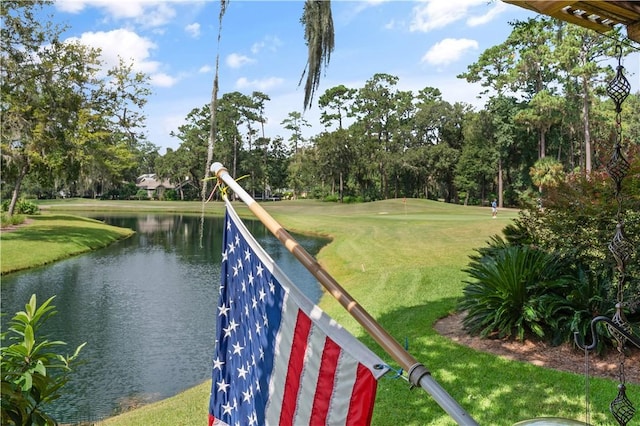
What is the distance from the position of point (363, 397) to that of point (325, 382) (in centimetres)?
27

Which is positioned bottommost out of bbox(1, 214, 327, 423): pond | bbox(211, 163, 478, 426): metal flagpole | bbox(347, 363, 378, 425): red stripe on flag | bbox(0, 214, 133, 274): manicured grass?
bbox(1, 214, 327, 423): pond

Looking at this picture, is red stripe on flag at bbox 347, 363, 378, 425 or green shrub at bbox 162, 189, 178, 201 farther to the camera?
green shrub at bbox 162, 189, 178, 201

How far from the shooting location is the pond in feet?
30.3

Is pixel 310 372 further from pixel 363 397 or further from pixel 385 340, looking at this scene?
pixel 385 340

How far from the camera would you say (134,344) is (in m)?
11.7

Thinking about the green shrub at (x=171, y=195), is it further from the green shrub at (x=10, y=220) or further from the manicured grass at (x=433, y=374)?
the manicured grass at (x=433, y=374)

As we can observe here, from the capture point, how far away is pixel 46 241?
2588cm

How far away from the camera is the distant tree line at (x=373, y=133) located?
2644 centimetres

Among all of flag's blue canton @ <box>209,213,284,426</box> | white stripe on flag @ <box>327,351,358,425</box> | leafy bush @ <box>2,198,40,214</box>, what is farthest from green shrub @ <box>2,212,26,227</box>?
white stripe on flag @ <box>327,351,358,425</box>

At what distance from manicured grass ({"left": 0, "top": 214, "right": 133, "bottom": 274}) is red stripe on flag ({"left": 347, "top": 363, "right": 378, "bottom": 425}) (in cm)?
2194

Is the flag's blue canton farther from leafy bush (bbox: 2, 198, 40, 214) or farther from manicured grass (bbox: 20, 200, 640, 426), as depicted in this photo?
leafy bush (bbox: 2, 198, 40, 214)

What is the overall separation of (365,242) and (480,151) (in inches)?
1390

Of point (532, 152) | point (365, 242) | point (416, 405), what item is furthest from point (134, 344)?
point (532, 152)

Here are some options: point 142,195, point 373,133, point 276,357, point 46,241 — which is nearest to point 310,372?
point 276,357
